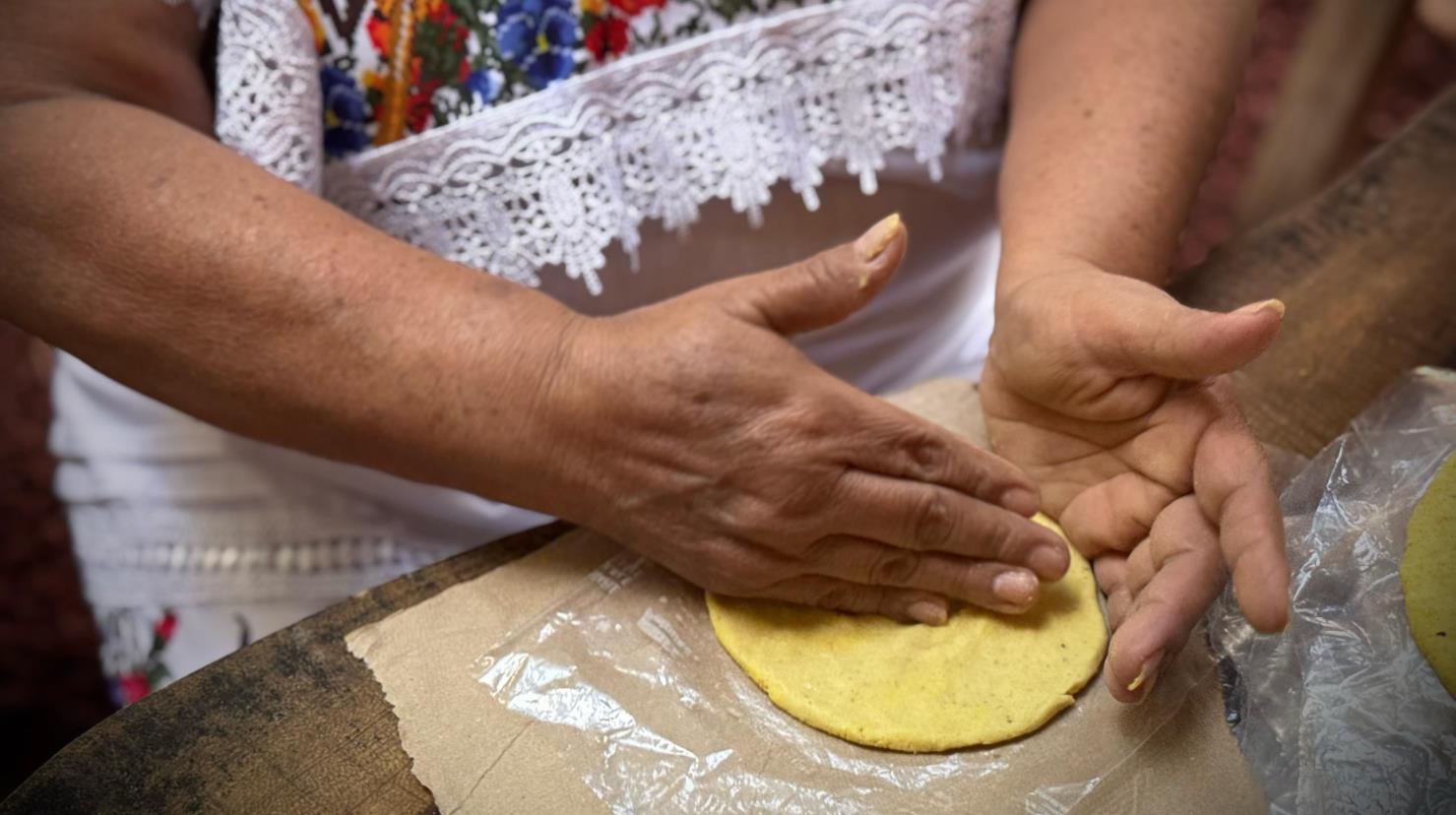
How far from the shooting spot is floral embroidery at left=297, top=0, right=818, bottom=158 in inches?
31.4

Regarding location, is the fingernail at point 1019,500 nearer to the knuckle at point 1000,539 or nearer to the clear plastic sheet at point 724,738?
the knuckle at point 1000,539

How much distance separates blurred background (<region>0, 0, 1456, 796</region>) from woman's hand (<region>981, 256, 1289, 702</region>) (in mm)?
898

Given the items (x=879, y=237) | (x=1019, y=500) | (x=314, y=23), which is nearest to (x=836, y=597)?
(x=1019, y=500)

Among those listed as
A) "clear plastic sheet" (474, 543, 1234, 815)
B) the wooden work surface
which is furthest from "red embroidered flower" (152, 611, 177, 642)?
"clear plastic sheet" (474, 543, 1234, 815)

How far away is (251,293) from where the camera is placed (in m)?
0.69

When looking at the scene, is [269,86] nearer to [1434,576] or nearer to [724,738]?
[724,738]

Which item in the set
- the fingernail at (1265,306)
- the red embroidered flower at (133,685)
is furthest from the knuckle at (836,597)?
the red embroidered flower at (133,685)

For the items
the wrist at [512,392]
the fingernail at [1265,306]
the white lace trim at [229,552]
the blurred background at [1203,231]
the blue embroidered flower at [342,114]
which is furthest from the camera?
the blurred background at [1203,231]

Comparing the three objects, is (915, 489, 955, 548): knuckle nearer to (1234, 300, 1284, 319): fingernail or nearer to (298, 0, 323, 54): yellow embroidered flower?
(1234, 300, 1284, 319): fingernail

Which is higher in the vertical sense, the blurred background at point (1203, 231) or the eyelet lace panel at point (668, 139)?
the eyelet lace panel at point (668, 139)

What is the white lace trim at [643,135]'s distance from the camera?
827mm

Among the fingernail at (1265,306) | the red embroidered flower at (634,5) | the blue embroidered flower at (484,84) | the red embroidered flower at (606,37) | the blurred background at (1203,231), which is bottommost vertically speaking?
the blurred background at (1203,231)

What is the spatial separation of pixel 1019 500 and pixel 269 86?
68 cm

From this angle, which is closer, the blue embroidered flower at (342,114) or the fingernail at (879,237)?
the fingernail at (879,237)
